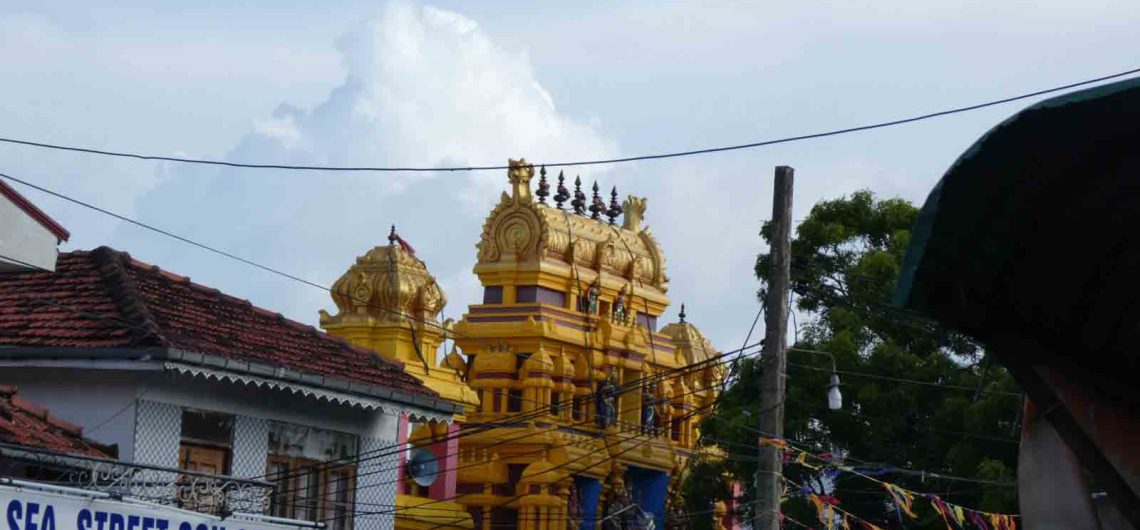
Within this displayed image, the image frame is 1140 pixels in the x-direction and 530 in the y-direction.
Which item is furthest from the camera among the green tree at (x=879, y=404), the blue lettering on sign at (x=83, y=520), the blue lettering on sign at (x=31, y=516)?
the green tree at (x=879, y=404)

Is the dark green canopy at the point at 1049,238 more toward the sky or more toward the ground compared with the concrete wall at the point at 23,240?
more toward the ground

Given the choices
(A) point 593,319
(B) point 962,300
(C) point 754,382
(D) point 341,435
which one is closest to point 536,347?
(A) point 593,319

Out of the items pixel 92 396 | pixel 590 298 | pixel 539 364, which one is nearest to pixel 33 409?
pixel 92 396

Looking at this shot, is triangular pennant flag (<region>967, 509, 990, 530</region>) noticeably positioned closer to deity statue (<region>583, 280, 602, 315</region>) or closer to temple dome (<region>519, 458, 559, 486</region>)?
temple dome (<region>519, 458, 559, 486</region>)

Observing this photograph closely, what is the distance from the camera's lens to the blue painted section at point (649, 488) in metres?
49.6

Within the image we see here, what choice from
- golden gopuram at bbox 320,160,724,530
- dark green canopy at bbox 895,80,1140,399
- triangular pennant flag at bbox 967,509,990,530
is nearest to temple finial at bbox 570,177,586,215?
golden gopuram at bbox 320,160,724,530

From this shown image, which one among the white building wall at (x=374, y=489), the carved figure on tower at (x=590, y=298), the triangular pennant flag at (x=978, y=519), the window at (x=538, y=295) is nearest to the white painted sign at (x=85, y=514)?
the white building wall at (x=374, y=489)

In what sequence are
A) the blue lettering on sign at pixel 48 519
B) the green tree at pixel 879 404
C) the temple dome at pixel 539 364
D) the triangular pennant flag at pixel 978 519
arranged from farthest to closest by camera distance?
the temple dome at pixel 539 364 < the green tree at pixel 879 404 < the triangular pennant flag at pixel 978 519 < the blue lettering on sign at pixel 48 519

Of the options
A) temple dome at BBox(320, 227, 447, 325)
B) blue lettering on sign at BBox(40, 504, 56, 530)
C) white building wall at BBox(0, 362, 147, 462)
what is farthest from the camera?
temple dome at BBox(320, 227, 447, 325)

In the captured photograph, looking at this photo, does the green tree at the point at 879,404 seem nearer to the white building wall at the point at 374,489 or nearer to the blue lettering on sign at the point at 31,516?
the white building wall at the point at 374,489

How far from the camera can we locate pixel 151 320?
22641 millimetres

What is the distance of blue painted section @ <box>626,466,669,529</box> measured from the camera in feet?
163

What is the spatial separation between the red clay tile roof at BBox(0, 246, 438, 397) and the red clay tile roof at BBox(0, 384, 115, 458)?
3.56 ft

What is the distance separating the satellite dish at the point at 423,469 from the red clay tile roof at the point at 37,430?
12814 millimetres
